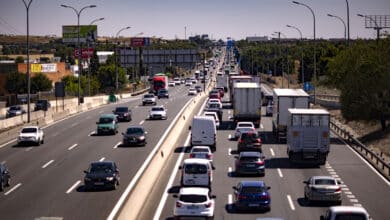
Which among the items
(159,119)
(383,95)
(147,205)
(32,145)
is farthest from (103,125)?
(147,205)

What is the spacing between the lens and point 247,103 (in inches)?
2618

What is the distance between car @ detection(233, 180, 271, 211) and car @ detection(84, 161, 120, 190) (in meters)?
7.60

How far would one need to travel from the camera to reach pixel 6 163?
47.4 metres

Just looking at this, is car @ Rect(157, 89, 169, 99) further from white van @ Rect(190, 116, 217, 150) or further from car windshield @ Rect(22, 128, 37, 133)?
white van @ Rect(190, 116, 217, 150)

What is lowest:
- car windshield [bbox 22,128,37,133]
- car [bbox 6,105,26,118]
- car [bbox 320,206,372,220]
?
car [bbox 6,105,26,118]

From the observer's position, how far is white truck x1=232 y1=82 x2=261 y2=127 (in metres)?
66.4

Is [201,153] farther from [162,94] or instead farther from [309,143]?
[162,94]

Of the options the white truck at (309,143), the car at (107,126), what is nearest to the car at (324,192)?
the white truck at (309,143)

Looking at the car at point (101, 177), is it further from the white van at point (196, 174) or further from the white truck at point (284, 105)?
the white truck at point (284, 105)

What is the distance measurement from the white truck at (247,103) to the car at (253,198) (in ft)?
116

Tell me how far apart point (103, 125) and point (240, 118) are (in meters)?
12.1

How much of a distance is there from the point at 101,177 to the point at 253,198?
8711 mm

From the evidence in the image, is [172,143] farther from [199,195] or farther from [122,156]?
[199,195]

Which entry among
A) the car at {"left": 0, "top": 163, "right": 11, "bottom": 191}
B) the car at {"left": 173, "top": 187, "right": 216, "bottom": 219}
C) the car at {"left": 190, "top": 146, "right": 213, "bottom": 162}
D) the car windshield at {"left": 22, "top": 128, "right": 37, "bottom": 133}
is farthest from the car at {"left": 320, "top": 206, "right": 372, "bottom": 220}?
the car windshield at {"left": 22, "top": 128, "right": 37, "bottom": 133}
